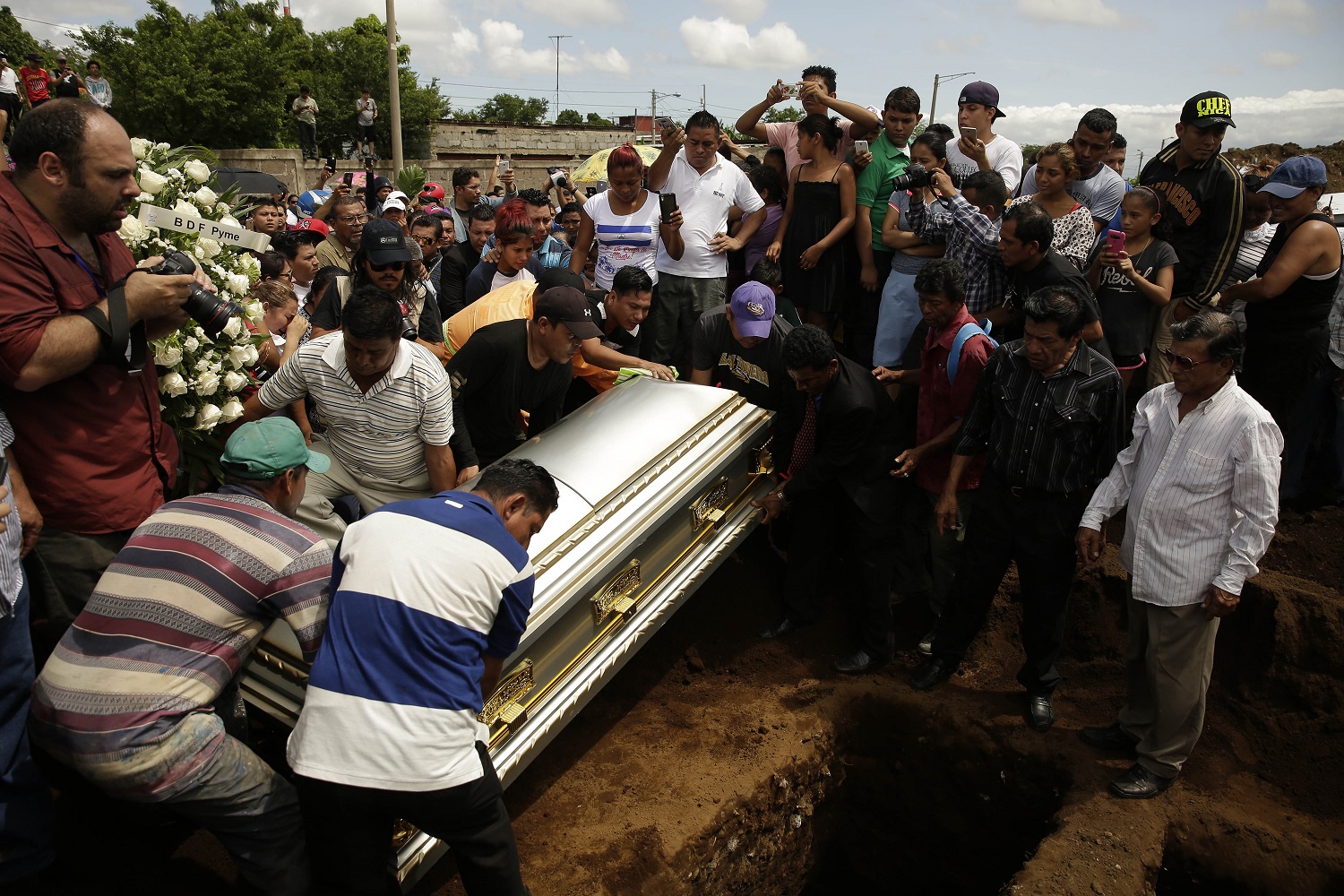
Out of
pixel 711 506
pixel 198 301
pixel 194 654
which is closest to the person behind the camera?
pixel 194 654

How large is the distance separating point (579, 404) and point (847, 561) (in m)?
1.55

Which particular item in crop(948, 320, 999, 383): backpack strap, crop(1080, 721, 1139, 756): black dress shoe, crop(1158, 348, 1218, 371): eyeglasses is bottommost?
crop(1080, 721, 1139, 756): black dress shoe

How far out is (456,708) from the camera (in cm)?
207

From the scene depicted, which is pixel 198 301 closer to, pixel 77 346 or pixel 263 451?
pixel 77 346

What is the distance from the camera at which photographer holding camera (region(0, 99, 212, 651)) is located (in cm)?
212

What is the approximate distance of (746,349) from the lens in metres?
3.97

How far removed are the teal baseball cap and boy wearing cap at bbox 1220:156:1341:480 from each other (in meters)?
4.44

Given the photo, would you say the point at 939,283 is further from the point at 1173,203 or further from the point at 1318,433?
the point at 1318,433

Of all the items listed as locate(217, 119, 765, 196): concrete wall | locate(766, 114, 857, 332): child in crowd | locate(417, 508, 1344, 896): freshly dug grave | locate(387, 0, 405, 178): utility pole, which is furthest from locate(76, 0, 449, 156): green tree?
locate(417, 508, 1344, 896): freshly dug grave

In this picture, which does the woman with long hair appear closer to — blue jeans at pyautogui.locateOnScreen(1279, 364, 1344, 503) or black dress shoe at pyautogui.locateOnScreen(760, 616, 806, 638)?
black dress shoe at pyautogui.locateOnScreen(760, 616, 806, 638)

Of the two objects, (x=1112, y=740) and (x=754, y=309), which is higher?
(x=754, y=309)

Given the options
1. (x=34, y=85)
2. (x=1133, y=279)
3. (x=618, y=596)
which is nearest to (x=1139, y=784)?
(x=618, y=596)

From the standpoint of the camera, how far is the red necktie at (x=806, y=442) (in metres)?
3.86

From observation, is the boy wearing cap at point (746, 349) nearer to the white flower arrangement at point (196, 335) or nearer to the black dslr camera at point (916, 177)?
the black dslr camera at point (916, 177)
